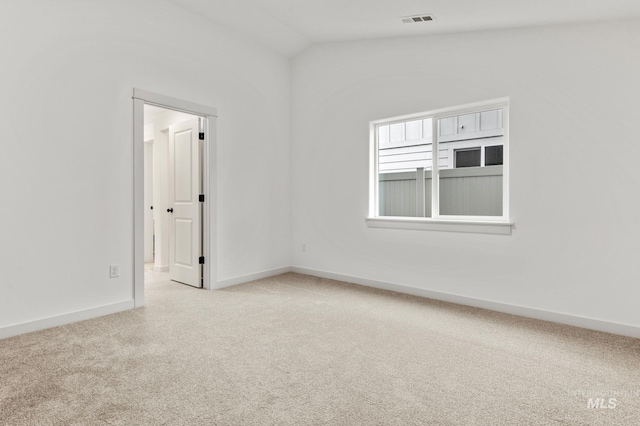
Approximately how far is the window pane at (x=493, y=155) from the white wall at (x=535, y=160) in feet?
0.79

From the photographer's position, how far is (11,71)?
271 cm

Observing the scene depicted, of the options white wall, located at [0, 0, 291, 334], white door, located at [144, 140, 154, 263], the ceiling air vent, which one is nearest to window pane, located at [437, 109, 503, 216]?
the ceiling air vent

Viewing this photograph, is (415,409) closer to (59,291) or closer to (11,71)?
(59,291)

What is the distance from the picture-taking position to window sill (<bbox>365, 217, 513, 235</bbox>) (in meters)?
3.41

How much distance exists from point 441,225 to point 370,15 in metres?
2.30

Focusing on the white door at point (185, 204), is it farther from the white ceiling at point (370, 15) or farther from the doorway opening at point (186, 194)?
the white ceiling at point (370, 15)

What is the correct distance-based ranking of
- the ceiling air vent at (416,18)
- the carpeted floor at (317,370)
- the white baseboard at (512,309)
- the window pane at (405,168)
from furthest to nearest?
1. the window pane at (405,168)
2. the ceiling air vent at (416,18)
3. the white baseboard at (512,309)
4. the carpeted floor at (317,370)

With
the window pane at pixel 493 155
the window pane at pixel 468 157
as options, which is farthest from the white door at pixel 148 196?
the window pane at pixel 493 155

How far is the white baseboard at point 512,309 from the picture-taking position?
2.84 m

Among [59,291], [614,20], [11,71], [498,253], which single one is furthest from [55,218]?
[614,20]

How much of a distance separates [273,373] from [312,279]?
261 cm

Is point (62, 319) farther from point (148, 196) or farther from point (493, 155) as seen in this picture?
point (493, 155)

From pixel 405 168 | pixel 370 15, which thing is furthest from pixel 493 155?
pixel 370 15

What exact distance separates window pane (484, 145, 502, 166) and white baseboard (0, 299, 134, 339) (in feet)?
12.9
